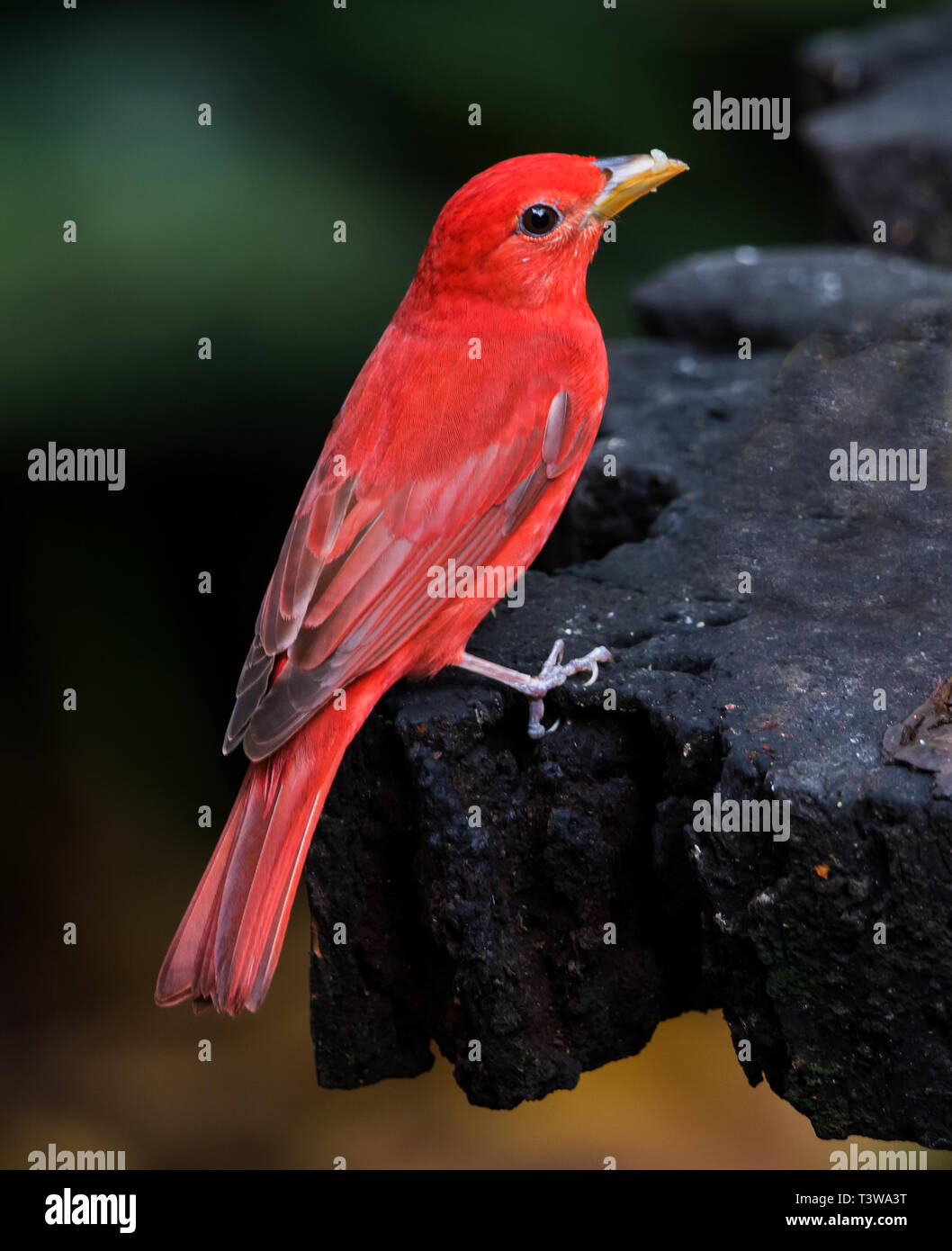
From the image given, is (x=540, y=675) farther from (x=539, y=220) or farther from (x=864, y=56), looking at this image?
(x=864, y=56)

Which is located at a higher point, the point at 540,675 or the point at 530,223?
the point at 530,223

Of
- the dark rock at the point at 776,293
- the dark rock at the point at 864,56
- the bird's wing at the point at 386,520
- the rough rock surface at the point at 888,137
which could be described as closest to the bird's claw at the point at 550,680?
the bird's wing at the point at 386,520

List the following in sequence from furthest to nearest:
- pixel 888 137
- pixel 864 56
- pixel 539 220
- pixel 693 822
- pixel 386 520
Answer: pixel 864 56 < pixel 888 137 < pixel 539 220 < pixel 386 520 < pixel 693 822

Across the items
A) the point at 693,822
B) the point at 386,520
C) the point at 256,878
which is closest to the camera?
the point at 693,822

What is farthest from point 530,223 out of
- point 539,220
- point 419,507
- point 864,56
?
point 864,56

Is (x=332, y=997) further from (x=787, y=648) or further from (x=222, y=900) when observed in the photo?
(x=787, y=648)

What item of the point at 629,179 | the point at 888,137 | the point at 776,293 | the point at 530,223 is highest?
the point at 888,137

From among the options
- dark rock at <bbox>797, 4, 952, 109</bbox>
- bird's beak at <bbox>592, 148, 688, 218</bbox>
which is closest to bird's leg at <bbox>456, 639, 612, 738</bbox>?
bird's beak at <bbox>592, 148, 688, 218</bbox>
